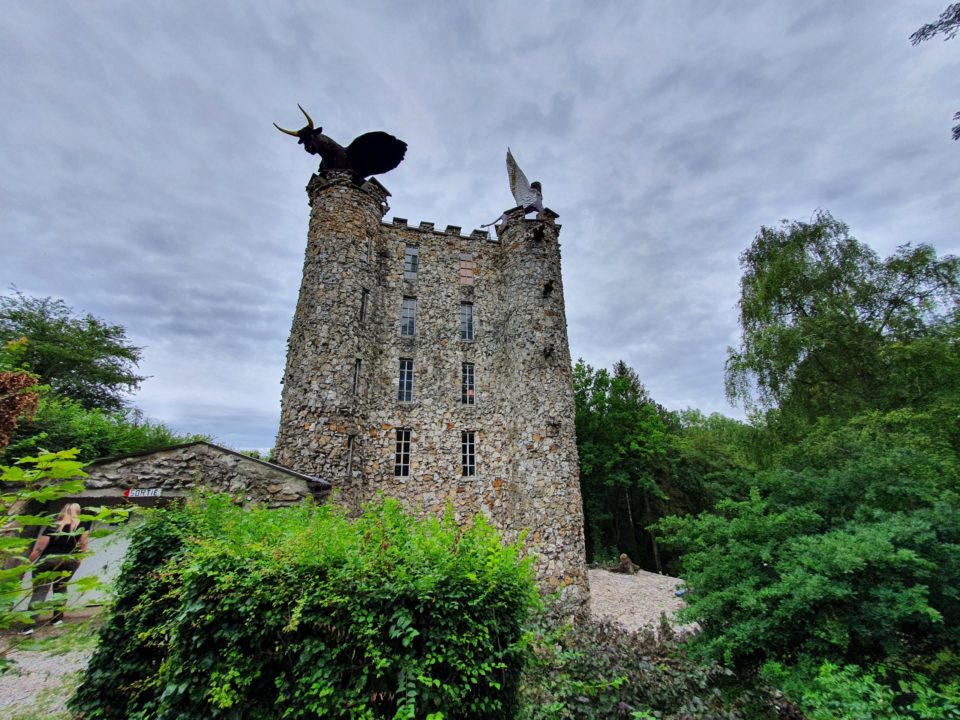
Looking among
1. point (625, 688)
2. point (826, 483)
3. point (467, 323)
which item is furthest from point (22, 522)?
point (467, 323)

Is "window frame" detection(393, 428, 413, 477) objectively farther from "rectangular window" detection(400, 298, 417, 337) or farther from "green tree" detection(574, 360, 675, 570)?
"green tree" detection(574, 360, 675, 570)

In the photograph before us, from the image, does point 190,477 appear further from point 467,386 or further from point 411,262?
point 411,262

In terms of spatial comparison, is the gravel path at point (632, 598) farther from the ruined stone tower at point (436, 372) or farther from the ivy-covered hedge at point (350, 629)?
the ivy-covered hedge at point (350, 629)

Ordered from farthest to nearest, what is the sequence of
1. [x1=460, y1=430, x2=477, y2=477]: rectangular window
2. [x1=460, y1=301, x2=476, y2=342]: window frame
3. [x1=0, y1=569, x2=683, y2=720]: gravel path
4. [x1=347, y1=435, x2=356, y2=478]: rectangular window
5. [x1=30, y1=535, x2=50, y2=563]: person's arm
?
1. [x1=460, y1=301, x2=476, y2=342]: window frame
2. [x1=460, y1=430, x2=477, y2=477]: rectangular window
3. [x1=347, y1=435, x2=356, y2=478]: rectangular window
4. [x1=0, y1=569, x2=683, y2=720]: gravel path
5. [x1=30, y1=535, x2=50, y2=563]: person's arm

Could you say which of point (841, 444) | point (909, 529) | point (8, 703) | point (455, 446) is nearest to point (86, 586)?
point (8, 703)

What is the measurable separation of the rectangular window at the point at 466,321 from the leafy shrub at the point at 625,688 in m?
11.5

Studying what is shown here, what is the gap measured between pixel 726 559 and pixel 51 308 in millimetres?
29907

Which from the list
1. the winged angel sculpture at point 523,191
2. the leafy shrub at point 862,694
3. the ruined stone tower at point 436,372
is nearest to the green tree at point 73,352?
the ruined stone tower at point 436,372

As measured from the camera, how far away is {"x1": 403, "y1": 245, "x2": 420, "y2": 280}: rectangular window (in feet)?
52.6

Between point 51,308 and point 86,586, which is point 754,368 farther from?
point 51,308

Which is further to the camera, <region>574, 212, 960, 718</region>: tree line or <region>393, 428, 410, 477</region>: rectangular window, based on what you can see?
<region>393, 428, 410, 477</region>: rectangular window

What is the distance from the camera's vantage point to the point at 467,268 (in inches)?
655

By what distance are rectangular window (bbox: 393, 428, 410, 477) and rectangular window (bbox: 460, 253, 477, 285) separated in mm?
6373

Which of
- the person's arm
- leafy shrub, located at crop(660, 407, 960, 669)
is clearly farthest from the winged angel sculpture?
the person's arm
